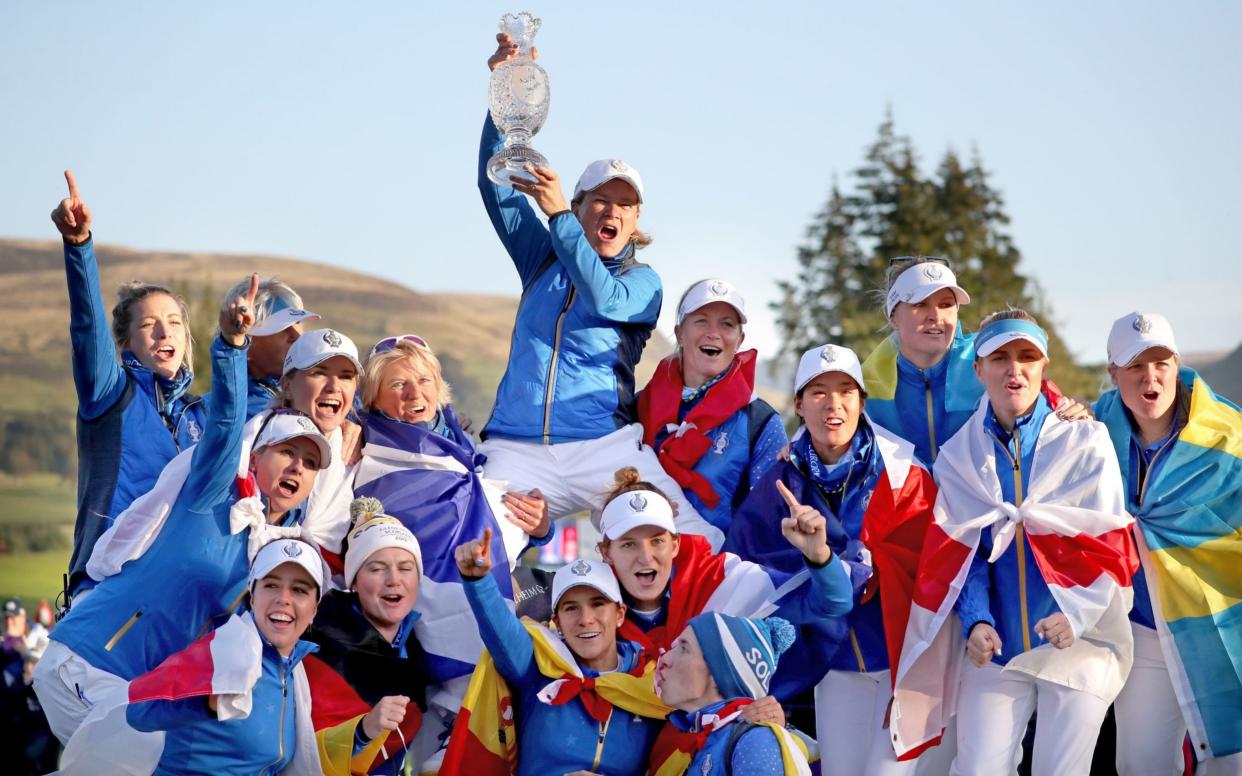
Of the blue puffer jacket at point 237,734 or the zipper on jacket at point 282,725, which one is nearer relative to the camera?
the blue puffer jacket at point 237,734

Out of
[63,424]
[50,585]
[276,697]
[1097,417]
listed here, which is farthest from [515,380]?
[63,424]

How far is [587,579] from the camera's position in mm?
6023

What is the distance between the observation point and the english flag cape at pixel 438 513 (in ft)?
22.1

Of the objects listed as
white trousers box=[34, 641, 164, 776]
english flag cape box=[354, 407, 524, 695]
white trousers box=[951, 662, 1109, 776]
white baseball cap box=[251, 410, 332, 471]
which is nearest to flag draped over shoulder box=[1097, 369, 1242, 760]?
white trousers box=[951, 662, 1109, 776]

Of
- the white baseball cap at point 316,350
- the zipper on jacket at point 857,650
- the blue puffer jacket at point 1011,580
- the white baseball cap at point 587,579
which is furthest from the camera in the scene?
the white baseball cap at point 316,350

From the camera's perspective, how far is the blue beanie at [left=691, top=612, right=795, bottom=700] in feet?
17.6

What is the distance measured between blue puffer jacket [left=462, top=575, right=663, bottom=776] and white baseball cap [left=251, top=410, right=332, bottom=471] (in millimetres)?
1059

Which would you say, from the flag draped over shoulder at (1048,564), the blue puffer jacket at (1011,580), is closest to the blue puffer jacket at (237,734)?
the flag draped over shoulder at (1048,564)

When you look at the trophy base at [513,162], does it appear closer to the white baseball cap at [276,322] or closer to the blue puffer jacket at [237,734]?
the white baseball cap at [276,322]

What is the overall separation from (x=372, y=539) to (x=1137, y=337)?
3515 mm

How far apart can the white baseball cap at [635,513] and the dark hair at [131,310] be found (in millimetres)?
2483

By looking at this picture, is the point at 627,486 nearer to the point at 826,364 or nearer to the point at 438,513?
the point at 438,513

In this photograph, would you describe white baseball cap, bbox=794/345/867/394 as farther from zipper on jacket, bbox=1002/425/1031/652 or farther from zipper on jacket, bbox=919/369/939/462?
zipper on jacket, bbox=1002/425/1031/652

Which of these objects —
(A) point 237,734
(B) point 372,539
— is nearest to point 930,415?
(B) point 372,539
